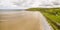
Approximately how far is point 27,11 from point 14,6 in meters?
0.19

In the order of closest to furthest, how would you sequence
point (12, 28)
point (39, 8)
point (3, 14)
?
point (12, 28), point (3, 14), point (39, 8)

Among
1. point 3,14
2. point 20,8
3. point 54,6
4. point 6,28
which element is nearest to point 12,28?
point 6,28

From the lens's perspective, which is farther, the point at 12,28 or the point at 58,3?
the point at 58,3

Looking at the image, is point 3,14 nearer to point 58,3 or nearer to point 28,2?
point 28,2

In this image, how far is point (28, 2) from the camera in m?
1.45

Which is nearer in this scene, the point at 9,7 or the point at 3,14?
the point at 3,14

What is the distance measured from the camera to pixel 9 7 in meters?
1.41

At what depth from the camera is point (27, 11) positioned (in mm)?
1375

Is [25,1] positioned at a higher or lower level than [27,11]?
higher

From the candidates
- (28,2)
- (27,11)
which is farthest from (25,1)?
(27,11)

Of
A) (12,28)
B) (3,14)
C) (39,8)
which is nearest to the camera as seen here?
(12,28)

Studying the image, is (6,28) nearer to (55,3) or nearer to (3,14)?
(3,14)

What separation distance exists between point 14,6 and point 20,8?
84mm

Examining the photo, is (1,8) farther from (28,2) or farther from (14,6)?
(28,2)
